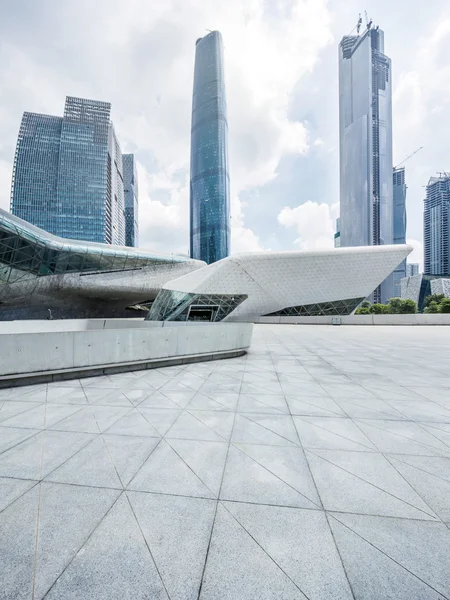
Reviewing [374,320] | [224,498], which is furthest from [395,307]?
[224,498]

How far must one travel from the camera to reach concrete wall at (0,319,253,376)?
6266 mm

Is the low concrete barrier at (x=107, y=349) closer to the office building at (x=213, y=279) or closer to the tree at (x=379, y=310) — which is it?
the office building at (x=213, y=279)

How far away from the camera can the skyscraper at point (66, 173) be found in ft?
372

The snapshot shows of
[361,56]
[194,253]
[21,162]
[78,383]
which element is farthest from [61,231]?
[361,56]

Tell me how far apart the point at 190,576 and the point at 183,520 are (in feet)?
1.66

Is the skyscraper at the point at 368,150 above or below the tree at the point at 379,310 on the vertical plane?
above

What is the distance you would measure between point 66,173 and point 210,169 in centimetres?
8009

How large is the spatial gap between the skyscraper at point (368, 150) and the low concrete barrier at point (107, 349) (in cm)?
16299

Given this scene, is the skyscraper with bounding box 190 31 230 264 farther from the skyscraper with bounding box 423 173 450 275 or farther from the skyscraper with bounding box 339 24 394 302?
the skyscraper with bounding box 423 173 450 275

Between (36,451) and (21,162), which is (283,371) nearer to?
(36,451)

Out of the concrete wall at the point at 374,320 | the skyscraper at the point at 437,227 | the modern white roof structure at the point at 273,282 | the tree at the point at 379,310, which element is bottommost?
the concrete wall at the point at 374,320

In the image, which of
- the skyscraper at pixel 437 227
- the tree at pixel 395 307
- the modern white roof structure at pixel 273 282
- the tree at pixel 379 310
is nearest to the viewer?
the modern white roof structure at pixel 273 282

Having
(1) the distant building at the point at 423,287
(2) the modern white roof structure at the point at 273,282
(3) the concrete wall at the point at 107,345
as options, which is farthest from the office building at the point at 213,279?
(1) the distant building at the point at 423,287

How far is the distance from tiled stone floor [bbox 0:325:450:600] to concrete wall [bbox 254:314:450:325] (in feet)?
94.5
